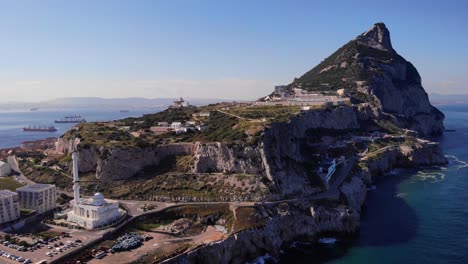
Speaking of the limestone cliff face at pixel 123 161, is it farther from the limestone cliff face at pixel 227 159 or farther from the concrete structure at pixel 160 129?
→ the concrete structure at pixel 160 129

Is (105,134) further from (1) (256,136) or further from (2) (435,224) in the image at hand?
(2) (435,224)

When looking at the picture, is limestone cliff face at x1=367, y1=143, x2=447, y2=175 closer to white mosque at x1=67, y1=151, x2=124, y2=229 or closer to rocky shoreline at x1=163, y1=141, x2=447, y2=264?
rocky shoreline at x1=163, y1=141, x2=447, y2=264

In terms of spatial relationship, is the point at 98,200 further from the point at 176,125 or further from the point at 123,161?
the point at 176,125

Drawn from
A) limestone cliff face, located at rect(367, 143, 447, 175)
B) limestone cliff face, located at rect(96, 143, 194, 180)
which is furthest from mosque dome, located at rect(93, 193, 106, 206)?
limestone cliff face, located at rect(367, 143, 447, 175)

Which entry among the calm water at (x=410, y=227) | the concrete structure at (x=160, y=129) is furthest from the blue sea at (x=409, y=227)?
the concrete structure at (x=160, y=129)

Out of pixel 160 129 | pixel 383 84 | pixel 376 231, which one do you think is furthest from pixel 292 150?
pixel 383 84
